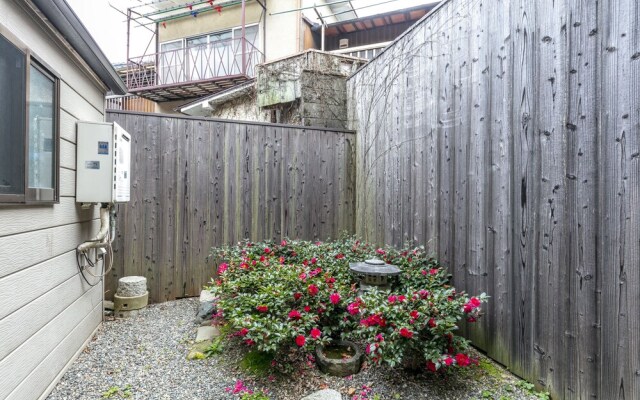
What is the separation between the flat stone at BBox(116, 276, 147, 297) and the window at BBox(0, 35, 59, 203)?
1.53 metres

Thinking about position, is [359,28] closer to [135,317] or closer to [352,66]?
[352,66]

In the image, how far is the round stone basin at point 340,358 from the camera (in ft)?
7.41

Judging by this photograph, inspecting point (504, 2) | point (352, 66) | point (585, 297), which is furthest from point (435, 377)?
point (352, 66)

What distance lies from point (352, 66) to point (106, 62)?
3301mm

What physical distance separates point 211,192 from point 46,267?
6.36 feet

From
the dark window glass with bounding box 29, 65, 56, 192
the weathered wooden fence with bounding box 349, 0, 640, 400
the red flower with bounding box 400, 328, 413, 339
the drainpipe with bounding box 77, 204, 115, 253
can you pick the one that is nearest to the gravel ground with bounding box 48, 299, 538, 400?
the weathered wooden fence with bounding box 349, 0, 640, 400

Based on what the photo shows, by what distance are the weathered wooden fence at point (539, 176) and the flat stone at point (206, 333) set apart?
1995mm

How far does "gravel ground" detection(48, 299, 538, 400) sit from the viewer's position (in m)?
2.06

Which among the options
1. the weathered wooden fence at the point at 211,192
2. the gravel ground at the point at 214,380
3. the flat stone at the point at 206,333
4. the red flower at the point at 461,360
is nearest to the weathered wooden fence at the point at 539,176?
the gravel ground at the point at 214,380

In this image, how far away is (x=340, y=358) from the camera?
2.38 meters

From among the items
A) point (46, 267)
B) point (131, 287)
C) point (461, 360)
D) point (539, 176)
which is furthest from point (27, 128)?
point (539, 176)

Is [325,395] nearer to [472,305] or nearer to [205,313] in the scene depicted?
[472,305]

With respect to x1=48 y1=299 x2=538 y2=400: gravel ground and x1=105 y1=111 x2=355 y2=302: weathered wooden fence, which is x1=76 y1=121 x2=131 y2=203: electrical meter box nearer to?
x1=105 y1=111 x2=355 y2=302: weathered wooden fence

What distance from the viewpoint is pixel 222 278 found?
3.06 m
